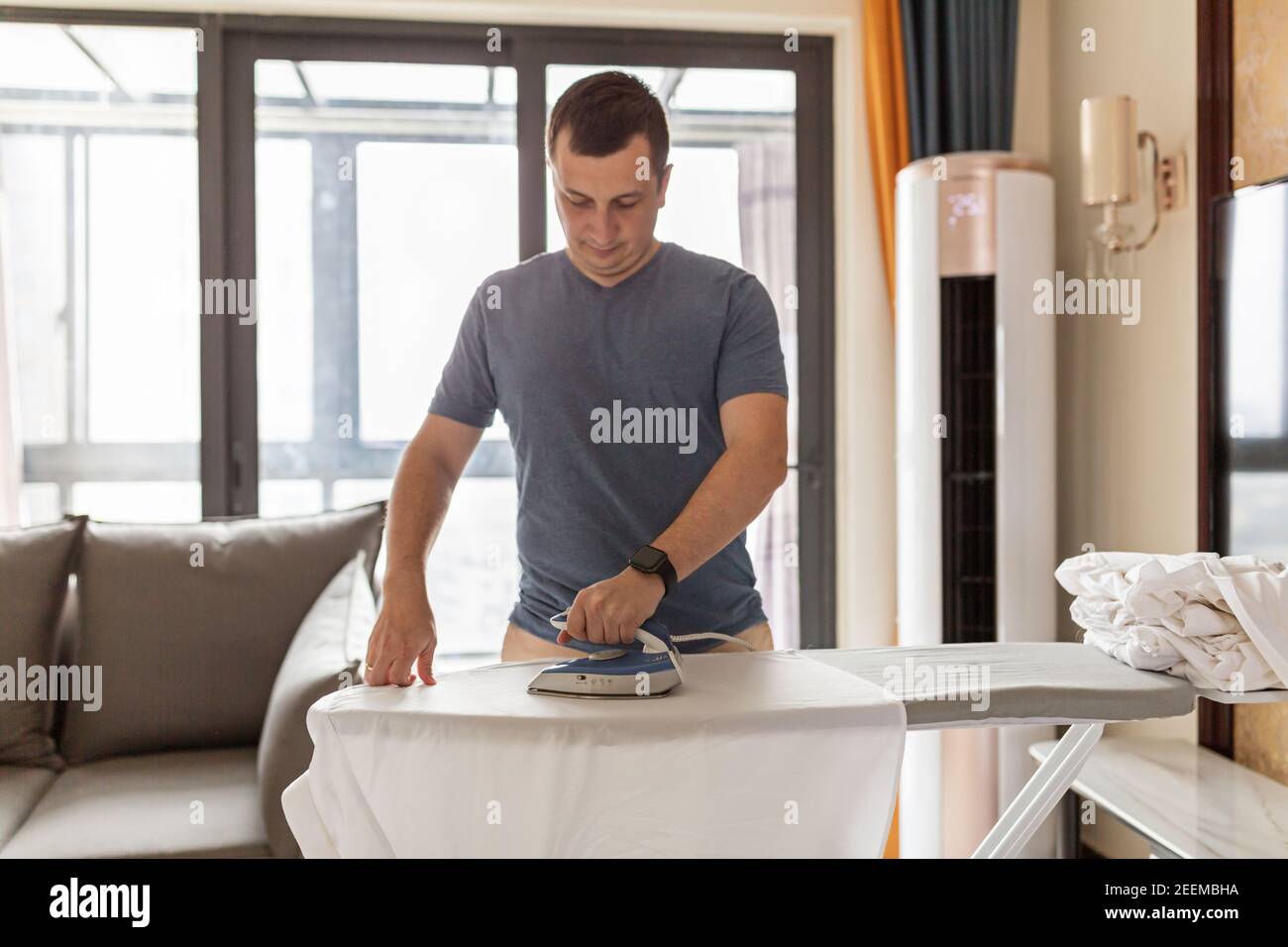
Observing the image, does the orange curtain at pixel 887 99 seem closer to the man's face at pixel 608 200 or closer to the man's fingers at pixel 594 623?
the man's face at pixel 608 200

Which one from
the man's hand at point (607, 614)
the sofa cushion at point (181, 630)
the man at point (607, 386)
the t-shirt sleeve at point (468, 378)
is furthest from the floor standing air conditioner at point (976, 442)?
the man's hand at point (607, 614)

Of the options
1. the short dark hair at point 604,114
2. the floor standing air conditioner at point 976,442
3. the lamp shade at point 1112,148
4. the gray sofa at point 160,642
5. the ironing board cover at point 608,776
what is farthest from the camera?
the floor standing air conditioner at point 976,442

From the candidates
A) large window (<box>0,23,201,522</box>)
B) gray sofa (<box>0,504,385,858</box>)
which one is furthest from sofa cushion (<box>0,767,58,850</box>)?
large window (<box>0,23,201,522</box>)

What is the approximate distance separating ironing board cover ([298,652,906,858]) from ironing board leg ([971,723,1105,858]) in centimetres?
30

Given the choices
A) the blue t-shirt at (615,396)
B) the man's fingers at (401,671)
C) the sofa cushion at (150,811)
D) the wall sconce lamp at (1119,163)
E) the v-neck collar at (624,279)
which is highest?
the wall sconce lamp at (1119,163)

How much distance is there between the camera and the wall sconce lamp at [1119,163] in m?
2.19

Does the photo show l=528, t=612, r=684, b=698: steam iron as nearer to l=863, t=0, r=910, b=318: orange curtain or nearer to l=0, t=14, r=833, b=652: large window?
l=0, t=14, r=833, b=652: large window

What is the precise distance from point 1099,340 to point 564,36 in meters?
1.56

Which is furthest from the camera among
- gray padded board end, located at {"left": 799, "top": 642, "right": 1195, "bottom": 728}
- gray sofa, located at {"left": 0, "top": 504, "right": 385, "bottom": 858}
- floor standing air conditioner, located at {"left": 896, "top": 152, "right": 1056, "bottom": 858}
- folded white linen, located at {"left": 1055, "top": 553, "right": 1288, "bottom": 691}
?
floor standing air conditioner, located at {"left": 896, "top": 152, "right": 1056, "bottom": 858}

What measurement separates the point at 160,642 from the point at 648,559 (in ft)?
5.12

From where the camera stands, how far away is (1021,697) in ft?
3.39

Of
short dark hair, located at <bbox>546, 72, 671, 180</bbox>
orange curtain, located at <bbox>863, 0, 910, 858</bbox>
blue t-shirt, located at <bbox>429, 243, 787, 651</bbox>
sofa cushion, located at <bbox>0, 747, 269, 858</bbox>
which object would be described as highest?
orange curtain, located at <bbox>863, 0, 910, 858</bbox>

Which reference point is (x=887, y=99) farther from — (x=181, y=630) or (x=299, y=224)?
(x=181, y=630)

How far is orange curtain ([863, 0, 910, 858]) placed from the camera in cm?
266
